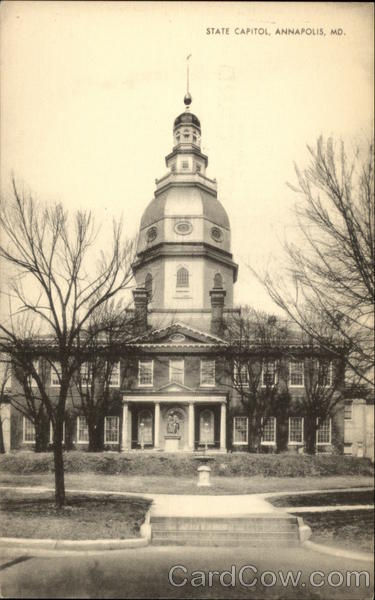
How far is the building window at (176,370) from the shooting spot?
12.7 meters

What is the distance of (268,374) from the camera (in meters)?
12.3

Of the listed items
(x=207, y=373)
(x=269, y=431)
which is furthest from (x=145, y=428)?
(x=269, y=431)

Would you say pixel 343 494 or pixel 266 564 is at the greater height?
pixel 343 494

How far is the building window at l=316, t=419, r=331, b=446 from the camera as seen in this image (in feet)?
36.4

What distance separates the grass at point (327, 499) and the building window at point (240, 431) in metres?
1.67

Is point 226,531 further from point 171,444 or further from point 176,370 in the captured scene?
point 176,370

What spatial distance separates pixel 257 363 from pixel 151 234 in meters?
3.37

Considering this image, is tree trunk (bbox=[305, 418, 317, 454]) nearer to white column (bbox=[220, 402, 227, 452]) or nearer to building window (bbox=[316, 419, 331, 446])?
building window (bbox=[316, 419, 331, 446])

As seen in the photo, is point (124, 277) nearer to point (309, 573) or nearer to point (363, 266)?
point (363, 266)

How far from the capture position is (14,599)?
7551 mm

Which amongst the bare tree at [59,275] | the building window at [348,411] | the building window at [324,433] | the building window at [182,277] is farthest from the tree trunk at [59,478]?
the building window at [348,411]

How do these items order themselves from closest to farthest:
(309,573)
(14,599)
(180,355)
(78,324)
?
(14,599) → (309,573) → (78,324) → (180,355)

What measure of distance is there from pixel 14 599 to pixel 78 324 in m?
4.29

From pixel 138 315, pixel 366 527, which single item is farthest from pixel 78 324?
pixel 366 527
